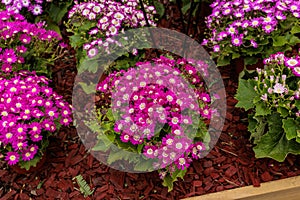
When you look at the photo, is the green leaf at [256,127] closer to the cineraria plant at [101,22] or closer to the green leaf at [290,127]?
the green leaf at [290,127]

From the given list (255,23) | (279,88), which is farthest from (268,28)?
(279,88)

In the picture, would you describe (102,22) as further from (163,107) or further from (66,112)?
(163,107)

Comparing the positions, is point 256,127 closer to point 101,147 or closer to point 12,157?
point 101,147

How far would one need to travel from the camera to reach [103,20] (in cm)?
282

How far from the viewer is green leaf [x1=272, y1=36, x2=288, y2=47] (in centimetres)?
285

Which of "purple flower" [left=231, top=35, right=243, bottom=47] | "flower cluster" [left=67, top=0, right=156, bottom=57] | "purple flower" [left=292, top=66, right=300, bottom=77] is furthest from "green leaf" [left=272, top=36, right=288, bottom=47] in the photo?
"flower cluster" [left=67, top=0, right=156, bottom=57]

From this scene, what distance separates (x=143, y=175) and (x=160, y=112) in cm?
63

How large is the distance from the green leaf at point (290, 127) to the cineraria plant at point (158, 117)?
1.49 feet

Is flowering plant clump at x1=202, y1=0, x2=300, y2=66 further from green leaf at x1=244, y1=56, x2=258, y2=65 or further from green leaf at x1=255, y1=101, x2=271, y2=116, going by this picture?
green leaf at x1=255, y1=101, x2=271, y2=116

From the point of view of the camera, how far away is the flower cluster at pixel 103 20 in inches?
111

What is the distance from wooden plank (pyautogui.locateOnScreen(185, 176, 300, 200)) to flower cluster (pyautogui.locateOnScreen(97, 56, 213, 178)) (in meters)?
0.35

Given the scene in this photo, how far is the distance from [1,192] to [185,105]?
1.39 m

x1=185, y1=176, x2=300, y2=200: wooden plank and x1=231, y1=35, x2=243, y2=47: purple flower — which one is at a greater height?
x1=231, y1=35, x2=243, y2=47: purple flower

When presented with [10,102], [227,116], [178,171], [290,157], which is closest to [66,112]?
[10,102]
